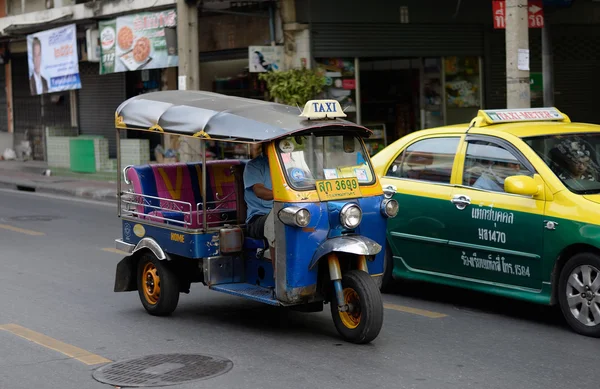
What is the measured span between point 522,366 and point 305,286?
172cm

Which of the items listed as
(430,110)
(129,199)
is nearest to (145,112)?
(129,199)

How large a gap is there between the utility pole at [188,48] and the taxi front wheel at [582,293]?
12402 mm

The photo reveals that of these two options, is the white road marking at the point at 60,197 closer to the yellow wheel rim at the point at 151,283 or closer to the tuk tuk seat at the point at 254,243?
the yellow wheel rim at the point at 151,283

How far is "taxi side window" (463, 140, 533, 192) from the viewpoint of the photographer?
319 inches

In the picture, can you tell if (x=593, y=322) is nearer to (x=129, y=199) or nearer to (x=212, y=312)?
(x=212, y=312)

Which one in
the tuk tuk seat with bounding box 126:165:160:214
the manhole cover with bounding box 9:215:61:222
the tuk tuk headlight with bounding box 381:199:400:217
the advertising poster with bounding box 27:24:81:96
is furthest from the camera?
the advertising poster with bounding box 27:24:81:96

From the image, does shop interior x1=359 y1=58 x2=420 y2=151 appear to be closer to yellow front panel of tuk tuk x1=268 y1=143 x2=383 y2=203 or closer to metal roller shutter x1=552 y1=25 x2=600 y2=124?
metal roller shutter x1=552 y1=25 x2=600 y2=124

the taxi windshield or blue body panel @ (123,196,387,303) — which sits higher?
the taxi windshield

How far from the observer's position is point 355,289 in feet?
23.3

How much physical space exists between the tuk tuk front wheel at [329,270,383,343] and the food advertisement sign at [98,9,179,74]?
1367 centimetres

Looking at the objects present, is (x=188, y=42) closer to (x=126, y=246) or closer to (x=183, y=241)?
(x=126, y=246)

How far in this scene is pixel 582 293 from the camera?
24.2ft

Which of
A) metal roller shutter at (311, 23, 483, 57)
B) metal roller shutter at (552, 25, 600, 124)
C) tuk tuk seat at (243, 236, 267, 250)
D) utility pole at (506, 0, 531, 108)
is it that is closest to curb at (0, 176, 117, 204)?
metal roller shutter at (311, 23, 483, 57)

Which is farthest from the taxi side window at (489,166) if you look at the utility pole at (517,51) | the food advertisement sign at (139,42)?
the food advertisement sign at (139,42)
